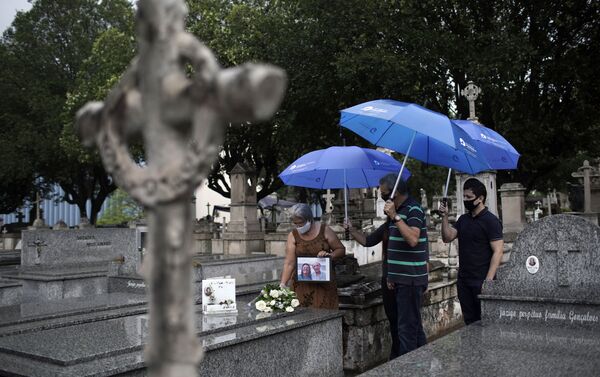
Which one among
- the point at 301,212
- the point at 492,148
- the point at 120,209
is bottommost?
the point at 301,212

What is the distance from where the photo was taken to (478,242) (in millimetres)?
6043

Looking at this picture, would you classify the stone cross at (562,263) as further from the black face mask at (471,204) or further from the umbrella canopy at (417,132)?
the umbrella canopy at (417,132)

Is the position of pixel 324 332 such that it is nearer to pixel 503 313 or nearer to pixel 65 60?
pixel 503 313

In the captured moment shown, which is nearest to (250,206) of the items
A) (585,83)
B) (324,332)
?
(585,83)

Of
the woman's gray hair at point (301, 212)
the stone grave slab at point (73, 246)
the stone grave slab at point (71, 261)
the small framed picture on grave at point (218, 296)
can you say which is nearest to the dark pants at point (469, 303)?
the woman's gray hair at point (301, 212)

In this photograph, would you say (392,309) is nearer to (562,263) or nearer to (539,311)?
(539,311)

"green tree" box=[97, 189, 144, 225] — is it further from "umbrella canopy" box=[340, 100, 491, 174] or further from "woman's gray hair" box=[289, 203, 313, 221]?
"woman's gray hair" box=[289, 203, 313, 221]

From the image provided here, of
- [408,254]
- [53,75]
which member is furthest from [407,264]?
[53,75]

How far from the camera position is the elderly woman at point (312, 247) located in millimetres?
6496

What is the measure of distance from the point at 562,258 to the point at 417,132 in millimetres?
2229

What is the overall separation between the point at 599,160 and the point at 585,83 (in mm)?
10659

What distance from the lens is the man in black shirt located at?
19.6 feet

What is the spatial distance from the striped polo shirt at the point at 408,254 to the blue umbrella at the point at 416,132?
32 centimetres

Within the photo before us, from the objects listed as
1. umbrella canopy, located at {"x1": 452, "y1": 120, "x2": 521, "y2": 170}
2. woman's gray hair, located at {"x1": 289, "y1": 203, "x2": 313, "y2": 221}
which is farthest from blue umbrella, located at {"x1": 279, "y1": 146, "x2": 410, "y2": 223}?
umbrella canopy, located at {"x1": 452, "y1": 120, "x2": 521, "y2": 170}
